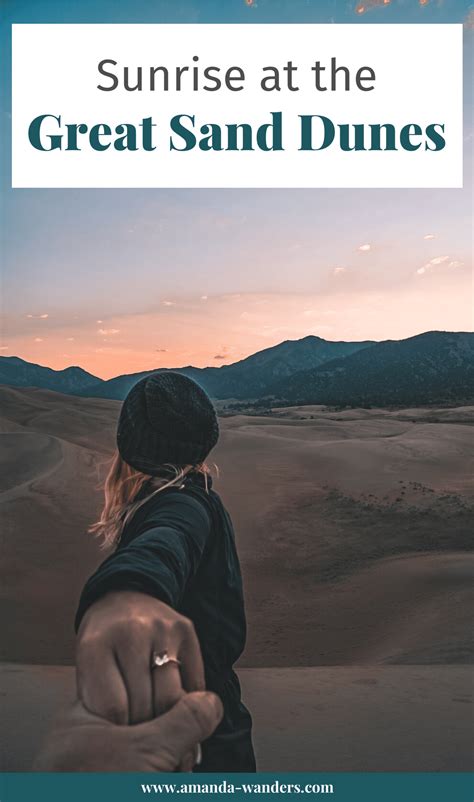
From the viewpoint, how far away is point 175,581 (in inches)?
43.1

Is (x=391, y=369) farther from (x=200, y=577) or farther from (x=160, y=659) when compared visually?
(x=160, y=659)

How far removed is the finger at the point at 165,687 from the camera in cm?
97

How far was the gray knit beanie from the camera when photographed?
1.68m

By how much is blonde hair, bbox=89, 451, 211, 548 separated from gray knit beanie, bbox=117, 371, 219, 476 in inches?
1.3

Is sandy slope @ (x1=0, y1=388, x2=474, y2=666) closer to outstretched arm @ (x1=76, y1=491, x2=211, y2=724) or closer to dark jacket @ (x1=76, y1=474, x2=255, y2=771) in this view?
dark jacket @ (x1=76, y1=474, x2=255, y2=771)

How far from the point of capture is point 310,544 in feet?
38.8

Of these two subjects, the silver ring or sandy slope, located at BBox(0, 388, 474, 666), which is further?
sandy slope, located at BBox(0, 388, 474, 666)

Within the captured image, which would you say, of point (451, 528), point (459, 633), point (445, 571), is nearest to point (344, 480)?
point (451, 528)

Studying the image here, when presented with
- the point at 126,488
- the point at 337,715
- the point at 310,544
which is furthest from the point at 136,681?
the point at 310,544

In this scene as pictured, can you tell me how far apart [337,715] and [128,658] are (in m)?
3.93

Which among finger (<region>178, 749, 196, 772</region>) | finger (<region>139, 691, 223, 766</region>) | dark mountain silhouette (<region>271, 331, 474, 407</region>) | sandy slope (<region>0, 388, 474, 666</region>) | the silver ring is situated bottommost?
sandy slope (<region>0, 388, 474, 666</region>)

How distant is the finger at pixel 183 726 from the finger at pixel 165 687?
0.01 metres

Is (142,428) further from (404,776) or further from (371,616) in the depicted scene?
(371,616)

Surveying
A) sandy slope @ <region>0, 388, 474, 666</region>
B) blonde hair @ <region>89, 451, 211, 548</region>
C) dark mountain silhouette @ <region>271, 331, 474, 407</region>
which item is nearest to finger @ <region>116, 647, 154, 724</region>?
blonde hair @ <region>89, 451, 211, 548</region>
